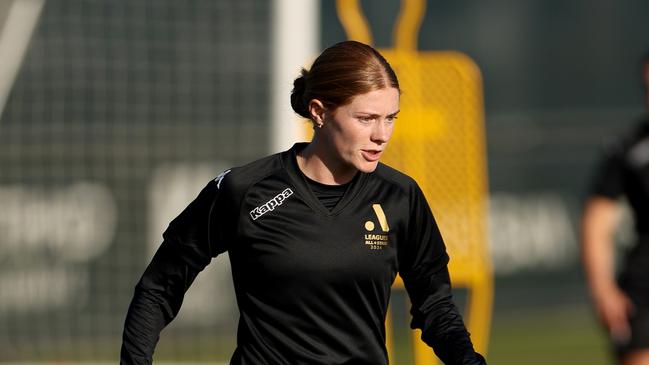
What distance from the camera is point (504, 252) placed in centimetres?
1379

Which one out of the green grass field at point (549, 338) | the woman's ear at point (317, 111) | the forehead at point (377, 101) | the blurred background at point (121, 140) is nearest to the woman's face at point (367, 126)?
the forehead at point (377, 101)

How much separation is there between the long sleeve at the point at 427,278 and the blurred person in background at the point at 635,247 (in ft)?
6.79

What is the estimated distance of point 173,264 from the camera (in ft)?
14.0

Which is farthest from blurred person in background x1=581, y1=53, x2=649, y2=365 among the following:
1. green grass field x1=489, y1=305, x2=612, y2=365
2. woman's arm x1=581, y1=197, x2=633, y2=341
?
green grass field x1=489, y1=305, x2=612, y2=365

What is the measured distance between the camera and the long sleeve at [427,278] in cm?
421

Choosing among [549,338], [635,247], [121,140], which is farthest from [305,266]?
[549,338]

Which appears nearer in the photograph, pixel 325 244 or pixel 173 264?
pixel 325 244

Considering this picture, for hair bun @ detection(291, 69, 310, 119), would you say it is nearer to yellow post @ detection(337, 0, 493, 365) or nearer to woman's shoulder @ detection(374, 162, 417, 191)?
woman's shoulder @ detection(374, 162, 417, 191)

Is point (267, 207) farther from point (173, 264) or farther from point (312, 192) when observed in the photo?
point (173, 264)

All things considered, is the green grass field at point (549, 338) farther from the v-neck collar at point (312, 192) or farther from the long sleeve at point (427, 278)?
the v-neck collar at point (312, 192)

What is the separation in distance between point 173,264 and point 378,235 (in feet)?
2.01

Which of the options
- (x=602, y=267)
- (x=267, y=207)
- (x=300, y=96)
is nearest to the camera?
(x=267, y=207)

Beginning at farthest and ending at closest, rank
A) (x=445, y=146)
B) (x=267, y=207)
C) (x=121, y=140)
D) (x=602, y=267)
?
(x=121, y=140)
(x=445, y=146)
(x=602, y=267)
(x=267, y=207)

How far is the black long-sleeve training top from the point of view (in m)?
4.12
